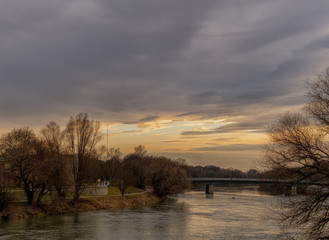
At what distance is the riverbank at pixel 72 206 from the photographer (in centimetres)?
4929

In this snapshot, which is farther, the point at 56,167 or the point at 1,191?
the point at 56,167

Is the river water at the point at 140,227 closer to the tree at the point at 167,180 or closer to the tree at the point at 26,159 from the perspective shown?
the tree at the point at 26,159

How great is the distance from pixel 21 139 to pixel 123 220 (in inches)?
794

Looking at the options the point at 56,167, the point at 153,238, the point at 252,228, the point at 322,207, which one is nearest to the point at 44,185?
the point at 56,167

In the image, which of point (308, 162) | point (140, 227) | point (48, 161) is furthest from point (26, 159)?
point (308, 162)

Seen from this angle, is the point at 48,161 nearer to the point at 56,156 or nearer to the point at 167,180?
the point at 56,156

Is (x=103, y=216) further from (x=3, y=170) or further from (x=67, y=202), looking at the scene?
(x=3, y=170)

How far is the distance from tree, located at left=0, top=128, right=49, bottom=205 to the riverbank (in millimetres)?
2573

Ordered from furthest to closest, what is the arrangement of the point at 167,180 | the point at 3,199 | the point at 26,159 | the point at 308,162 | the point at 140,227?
the point at 167,180 → the point at 26,159 → the point at 3,199 → the point at 140,227 → the point at 308,162

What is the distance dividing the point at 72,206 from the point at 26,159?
12.1 meters

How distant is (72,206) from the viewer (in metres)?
59.9

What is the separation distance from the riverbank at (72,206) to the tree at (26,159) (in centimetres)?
257

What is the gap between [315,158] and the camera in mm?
21109

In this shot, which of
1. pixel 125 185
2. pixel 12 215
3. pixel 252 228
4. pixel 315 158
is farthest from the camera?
pixel 125 185
